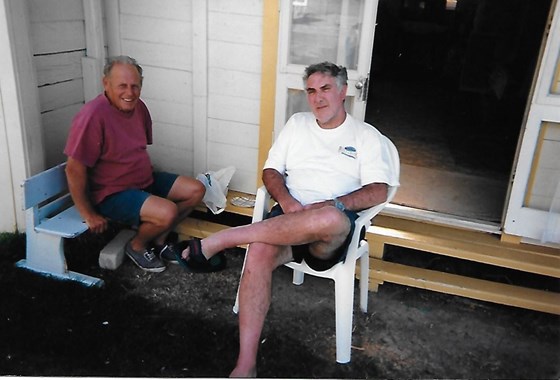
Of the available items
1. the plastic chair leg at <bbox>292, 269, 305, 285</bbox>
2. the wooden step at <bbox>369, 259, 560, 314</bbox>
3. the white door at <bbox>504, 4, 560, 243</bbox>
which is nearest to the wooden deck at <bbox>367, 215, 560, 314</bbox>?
the wooden step at <bbox>369, 259, 560, 314</bbox>

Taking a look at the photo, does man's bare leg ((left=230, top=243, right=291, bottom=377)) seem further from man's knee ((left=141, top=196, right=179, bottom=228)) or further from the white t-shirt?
man's knee ((left=141, top=196, right=179, bottom=228))

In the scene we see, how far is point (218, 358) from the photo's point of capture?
2.21m

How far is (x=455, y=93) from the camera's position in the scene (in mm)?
7047

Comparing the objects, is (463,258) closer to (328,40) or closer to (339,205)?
(339,205)

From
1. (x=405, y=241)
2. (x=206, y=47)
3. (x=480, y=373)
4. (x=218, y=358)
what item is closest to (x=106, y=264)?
(x=218, y=358)

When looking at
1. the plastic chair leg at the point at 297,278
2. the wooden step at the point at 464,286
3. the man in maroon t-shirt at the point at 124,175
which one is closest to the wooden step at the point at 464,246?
the wooden step at the point at 464,286

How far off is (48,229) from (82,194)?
9.4 inches

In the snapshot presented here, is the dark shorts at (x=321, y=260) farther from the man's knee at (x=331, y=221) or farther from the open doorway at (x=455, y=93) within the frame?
the open doorway at (x=455, y=93)

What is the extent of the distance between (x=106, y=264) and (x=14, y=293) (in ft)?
1.54

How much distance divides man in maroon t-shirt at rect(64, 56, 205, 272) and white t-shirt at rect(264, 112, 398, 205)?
2.30 ft

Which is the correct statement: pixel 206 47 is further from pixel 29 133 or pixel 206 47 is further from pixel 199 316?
pixel 199 316

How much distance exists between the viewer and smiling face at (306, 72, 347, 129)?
229 cm

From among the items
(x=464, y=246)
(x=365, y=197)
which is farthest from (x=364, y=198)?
(x=464, y=246)

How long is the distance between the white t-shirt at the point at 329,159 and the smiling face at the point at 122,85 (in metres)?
0.80
